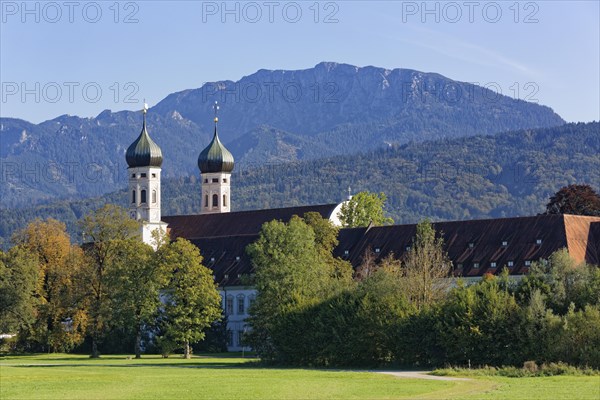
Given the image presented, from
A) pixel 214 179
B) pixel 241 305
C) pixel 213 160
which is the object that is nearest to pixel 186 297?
pixel 241 305

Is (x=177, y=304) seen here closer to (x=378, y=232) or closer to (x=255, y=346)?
(x=255, y=346)

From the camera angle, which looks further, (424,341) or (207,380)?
(424,341)

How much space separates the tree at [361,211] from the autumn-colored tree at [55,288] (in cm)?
3203

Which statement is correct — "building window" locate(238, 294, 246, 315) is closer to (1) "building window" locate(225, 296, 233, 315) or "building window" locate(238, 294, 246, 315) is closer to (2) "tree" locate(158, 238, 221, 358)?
(1) "building window" locate(225, 296, 233, 315)

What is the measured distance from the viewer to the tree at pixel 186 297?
92.9 metres

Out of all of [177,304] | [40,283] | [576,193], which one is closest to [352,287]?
[177,304]

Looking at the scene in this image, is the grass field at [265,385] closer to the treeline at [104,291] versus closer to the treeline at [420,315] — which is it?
the treeline at [420,315]

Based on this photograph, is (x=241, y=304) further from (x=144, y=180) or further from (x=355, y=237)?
(x=144, y=180)

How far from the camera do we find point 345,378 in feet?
198

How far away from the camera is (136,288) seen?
94812 millimetres

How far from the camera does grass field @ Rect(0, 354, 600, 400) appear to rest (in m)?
49.2

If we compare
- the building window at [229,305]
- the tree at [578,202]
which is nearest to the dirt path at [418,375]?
the building window at [229,305]

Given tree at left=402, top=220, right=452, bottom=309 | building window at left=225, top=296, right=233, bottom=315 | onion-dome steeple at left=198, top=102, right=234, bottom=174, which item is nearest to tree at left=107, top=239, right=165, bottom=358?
building window at left=225, top=296, right=233, bottom=315

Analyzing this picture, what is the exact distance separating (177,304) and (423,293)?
2037 centimetres
